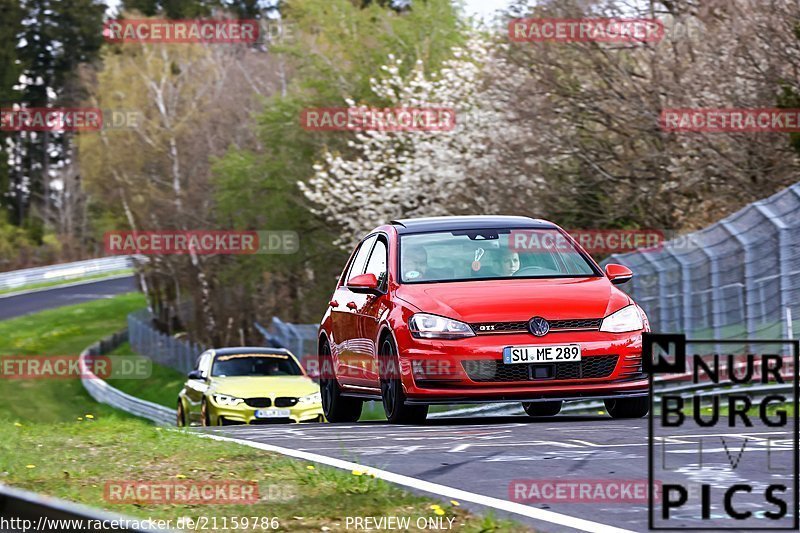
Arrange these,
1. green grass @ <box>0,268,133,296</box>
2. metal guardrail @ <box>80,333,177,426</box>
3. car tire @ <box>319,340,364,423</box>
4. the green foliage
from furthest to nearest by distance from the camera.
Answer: the green foliage, green grass @ <box>0,268,133,296</box>, metal guardrail @ <box>80,333,177,426</box>, car tire @ <box>319,340,364,423</box>

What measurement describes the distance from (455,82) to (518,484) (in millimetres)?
34004

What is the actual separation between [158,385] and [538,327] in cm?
4385

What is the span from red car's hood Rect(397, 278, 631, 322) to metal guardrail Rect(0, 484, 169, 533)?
510cm

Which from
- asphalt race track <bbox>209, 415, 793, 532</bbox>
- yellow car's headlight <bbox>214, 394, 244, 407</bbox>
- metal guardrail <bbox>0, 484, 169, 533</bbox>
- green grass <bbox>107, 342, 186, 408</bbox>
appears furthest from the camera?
green grass <bbox>107, 342, 186, 408</bbox>

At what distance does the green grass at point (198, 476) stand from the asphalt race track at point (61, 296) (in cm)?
6325

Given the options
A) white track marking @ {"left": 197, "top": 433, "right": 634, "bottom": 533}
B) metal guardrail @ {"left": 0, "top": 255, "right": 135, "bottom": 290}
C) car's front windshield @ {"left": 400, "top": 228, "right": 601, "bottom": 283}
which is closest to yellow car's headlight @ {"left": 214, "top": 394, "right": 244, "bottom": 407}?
car's front windshield @ {"left": 400, "top": 228, "right": 601, "bottom": 283}

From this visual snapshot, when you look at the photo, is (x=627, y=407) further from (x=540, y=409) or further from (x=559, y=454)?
(x=540, y=409)

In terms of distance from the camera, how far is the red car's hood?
11.3 meters

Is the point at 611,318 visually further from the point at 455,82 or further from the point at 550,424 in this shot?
the point at 455,82

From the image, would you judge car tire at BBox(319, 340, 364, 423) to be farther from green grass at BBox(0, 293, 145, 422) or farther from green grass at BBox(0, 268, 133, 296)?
green grass at BBox(0, 268, 133, 296)

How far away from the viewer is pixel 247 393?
1983cm

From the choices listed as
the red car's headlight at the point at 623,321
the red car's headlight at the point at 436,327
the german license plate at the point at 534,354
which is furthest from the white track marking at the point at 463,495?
the red car's headlight at the point at 623,321

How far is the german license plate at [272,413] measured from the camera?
1956 cm

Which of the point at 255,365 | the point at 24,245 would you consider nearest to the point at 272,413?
the point at 255,365
